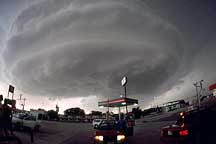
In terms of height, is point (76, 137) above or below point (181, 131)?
below

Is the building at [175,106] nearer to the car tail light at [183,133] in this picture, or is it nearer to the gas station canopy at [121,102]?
the gas station canopy at [121,102]

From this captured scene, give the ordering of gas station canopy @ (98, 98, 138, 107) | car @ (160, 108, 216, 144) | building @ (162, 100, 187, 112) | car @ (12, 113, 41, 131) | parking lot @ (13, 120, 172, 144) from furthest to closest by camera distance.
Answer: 1. building @ (162, 100, 187, 112)
2. gas station canopy @ (98, 98, 138, 107)
3. car @ (12, 113, 41, 131)
4. parking lot @ (13, 120, 172, 144)
5. car @ (160, 108, 216, 144)

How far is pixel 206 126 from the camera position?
344 inches

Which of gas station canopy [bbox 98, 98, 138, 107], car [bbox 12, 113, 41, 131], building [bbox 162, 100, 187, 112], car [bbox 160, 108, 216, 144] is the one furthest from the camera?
building [bbox 162, 100, 187, 112]

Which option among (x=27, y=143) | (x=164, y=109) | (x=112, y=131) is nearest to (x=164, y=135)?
(x=112, y=131)

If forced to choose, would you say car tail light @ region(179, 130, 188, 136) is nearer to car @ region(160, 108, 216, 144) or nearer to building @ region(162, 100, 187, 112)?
car @ region(160, 108, 216, 144)

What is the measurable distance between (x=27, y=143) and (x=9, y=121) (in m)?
7.32

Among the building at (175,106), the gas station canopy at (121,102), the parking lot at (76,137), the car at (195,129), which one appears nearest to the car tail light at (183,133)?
the car at (195,129)

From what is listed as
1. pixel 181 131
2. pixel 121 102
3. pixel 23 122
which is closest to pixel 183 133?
pixel 181 131

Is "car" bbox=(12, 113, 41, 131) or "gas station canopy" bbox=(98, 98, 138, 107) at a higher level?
"gas station canopy" bbox=(98, 98, 138, 107)

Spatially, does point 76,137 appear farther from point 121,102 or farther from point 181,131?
point 121,102

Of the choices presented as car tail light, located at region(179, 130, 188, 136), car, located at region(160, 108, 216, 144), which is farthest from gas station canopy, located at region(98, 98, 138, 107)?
car tail light, located at region(179, 130, 188, 136)

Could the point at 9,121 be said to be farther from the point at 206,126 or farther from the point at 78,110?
the point at 78,110

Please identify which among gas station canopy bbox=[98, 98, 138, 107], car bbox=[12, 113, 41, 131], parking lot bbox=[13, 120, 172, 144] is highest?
gas station canopy bbox=[98, 98, 138, 107]
